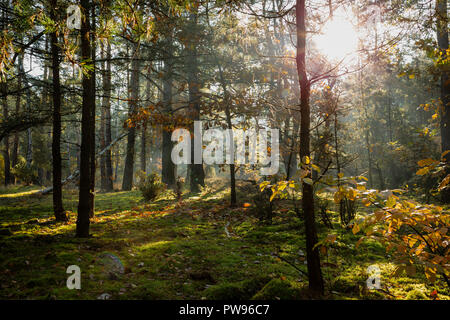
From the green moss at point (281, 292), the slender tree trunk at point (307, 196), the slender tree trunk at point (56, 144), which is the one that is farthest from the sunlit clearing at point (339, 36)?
the slender tree trunk at point (56, 144)

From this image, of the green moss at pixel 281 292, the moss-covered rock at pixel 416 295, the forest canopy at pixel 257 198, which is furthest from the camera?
the moss-covered rock at pixel 416 295

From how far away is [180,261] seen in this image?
4402 millimetres

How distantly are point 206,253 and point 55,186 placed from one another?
13.9 ft

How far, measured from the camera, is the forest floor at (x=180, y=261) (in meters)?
3.15

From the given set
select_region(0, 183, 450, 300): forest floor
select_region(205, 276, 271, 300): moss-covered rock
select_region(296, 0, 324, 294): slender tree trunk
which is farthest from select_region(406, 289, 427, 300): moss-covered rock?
select_region(205, 276, 271, 300): moss-covered rock

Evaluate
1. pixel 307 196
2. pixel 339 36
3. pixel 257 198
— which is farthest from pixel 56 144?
pixel 339 36

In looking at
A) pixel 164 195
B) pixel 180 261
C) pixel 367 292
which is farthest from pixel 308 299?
pixel 164 195

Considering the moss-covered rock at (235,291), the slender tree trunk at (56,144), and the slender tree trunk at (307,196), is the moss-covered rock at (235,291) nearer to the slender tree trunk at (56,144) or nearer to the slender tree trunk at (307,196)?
the slender tree trunk at (307,196)

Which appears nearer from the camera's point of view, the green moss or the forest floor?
the green moss

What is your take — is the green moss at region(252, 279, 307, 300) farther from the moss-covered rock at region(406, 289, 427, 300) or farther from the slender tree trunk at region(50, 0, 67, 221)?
the slender tree trunk at region(50, 0, 67, 221)

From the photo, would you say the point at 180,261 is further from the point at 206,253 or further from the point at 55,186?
the point at 55,186

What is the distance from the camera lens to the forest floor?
10.3 feet

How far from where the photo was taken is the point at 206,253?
4.82 meters
